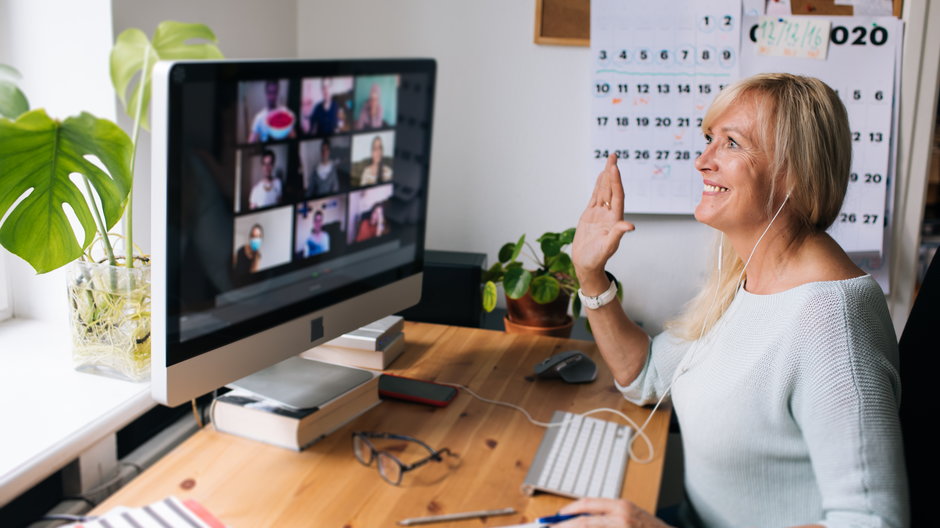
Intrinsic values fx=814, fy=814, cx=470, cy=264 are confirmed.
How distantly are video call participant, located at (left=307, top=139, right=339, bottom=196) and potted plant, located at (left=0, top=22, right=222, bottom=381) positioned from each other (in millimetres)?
290

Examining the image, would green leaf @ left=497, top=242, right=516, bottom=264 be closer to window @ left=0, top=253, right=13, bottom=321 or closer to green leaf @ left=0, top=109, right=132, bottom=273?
green leaf @ left=0, top=109, right=132, bottom=273

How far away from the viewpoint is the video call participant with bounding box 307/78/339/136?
1.16m

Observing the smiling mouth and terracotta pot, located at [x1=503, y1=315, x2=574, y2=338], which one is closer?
the smiling mouth

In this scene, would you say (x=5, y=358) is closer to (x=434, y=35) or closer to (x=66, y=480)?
(x=66, y=480)

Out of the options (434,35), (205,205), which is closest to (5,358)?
(205,205)

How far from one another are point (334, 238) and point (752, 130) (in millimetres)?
651

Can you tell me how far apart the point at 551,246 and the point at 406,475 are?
2.40ft

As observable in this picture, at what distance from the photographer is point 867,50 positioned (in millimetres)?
1817

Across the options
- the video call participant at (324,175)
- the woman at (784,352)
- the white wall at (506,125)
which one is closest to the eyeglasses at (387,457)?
the woman at (784,352)

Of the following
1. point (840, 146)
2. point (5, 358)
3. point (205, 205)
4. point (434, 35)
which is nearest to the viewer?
point (205, 205)

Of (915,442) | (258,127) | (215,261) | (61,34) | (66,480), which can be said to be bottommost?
(66,480)

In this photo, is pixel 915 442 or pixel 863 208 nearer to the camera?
pixel 915 442

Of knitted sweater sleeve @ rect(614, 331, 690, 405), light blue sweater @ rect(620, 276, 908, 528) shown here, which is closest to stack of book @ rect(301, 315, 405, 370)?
knitted sweater sleeve @ rect(614, 331, 690, 405)

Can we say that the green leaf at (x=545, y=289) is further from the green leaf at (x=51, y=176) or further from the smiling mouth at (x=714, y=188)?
the green leaf at (x=51, y=176)
